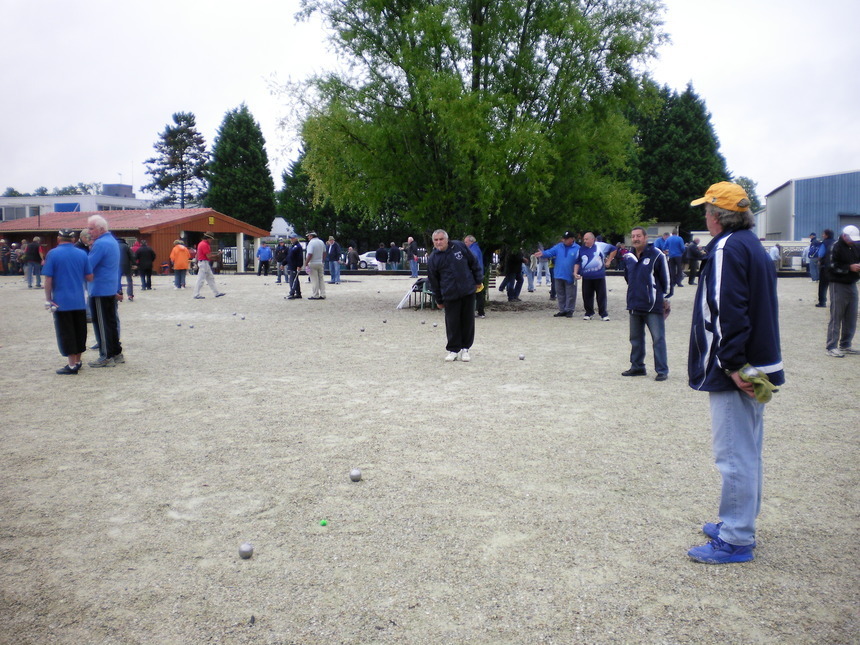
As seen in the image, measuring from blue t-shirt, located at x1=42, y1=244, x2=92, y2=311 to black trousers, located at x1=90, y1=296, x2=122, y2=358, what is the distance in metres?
0.46

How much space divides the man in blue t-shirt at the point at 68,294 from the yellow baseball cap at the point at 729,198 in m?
8.38

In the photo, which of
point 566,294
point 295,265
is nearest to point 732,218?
point 566,294

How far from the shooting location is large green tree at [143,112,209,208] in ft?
276

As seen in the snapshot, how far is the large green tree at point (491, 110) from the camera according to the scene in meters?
18.1

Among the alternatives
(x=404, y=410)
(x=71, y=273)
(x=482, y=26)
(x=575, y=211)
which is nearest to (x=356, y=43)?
(x=482, y=26)

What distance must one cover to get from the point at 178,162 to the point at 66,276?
265 ft

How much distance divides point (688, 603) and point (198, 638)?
7.57 feet

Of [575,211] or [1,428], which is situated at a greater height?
[575,211]

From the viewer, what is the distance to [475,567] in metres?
3.94

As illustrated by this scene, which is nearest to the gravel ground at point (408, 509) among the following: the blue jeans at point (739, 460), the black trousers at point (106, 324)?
the blue jeans at point (739, 460)

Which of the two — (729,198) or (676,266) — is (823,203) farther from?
(729,198)

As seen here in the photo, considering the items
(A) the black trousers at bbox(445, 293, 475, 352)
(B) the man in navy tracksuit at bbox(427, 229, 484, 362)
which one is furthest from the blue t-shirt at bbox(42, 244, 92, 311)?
(A) the black trousers at bbox(445, 293, 475, 352)

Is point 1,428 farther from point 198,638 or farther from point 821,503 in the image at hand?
point 821,503

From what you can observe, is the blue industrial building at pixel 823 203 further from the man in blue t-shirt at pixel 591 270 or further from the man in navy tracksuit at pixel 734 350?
the man in navy tracksuit at pixel 734 350
